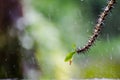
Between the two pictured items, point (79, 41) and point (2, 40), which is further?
point (2, 40)

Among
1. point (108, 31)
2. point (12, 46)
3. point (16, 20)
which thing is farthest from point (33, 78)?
point (108, 31)

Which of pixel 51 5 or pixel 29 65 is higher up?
pixel 51 5

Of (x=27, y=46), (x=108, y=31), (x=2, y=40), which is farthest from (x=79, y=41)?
(x=2, y=40)

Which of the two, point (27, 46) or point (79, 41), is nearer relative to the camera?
point (79, 41)

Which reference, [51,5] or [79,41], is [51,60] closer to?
[79,41]

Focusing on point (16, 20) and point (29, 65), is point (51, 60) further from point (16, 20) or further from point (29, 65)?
point (16, 20)

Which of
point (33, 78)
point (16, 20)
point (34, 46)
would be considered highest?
point (16, 20)
